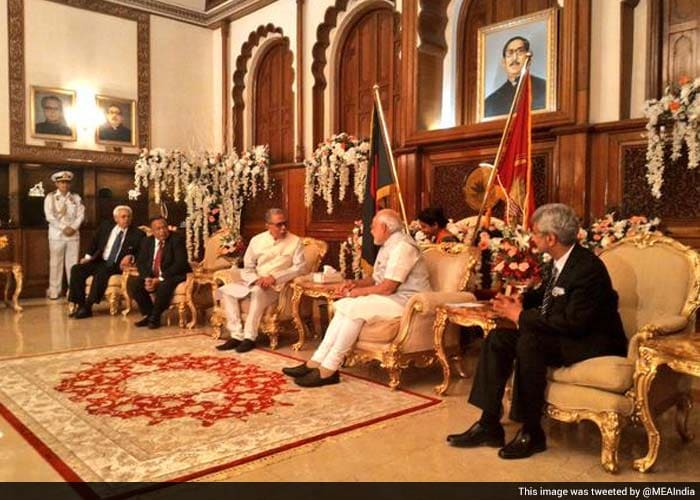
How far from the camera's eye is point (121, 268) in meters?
7.45

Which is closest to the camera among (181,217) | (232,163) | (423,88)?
(423,88)

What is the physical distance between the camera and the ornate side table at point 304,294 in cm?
509

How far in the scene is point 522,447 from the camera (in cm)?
303

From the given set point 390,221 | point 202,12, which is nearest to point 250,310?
point 390,221

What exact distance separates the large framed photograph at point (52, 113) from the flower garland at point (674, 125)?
26.0 ft

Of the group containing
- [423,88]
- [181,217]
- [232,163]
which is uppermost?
[423,88]

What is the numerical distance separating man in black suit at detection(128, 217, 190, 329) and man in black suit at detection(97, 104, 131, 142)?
3336mm

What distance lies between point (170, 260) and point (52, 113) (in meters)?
3.93

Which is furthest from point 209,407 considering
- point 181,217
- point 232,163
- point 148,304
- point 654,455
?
point 181,217

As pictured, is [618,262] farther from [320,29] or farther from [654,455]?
[320,29]

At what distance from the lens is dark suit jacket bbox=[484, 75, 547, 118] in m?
6.15

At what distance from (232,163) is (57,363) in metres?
5.01

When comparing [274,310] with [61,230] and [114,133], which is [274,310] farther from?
[114,133]

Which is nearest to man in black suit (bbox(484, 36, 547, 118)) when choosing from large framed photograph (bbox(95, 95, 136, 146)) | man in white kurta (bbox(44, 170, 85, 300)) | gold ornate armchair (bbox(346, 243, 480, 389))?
gold ornate armchair (bbox(346, 243, 480, 389))
